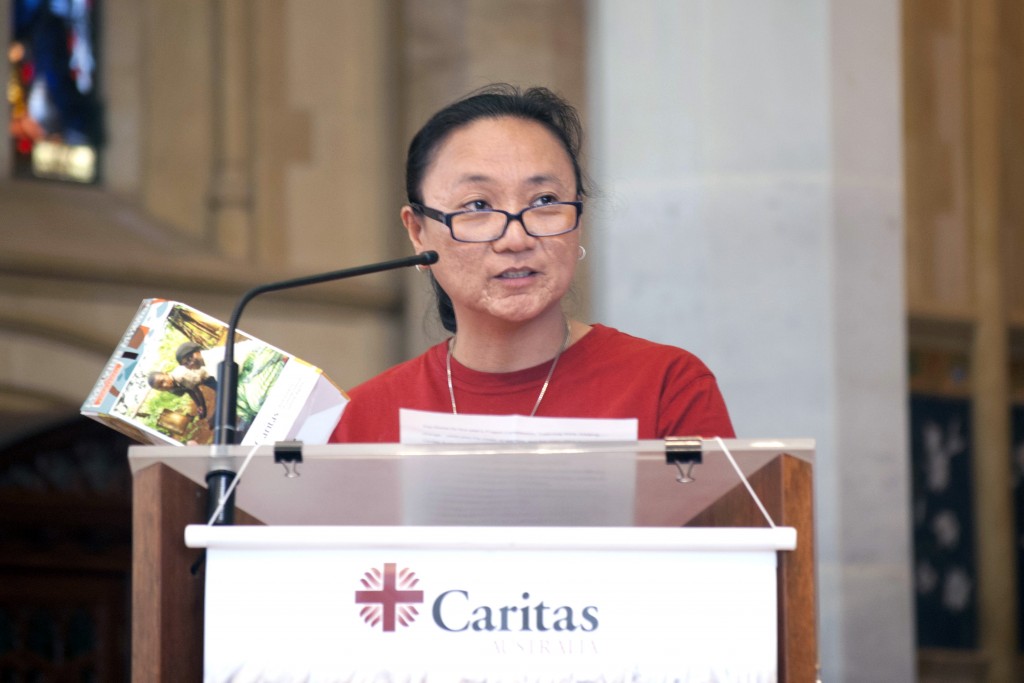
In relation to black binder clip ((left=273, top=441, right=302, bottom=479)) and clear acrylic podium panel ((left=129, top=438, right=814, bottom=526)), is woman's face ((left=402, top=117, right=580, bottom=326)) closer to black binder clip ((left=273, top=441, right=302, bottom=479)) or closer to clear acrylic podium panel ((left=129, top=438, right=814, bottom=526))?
clear acrylic podium panel ((left=129, top=438, right=814, bottom=526))

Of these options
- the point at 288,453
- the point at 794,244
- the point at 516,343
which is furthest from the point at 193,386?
the point at 794,244

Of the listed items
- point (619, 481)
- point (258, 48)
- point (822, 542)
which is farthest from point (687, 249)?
point (258, 48)

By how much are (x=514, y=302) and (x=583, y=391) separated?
0.18 metres

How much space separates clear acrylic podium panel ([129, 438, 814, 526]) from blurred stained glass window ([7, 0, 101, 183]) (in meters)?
4.88

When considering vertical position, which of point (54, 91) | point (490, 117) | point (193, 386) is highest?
point (54, 91)

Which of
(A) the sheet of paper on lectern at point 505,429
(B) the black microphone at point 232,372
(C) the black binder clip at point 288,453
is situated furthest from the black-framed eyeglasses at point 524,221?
(C) the black binder clip at point 288,453

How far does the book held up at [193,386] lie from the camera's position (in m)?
1.88

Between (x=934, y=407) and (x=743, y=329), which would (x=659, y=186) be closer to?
(x=743, y=329)

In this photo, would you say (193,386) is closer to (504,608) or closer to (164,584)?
(164,584)

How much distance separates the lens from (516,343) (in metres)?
2.33

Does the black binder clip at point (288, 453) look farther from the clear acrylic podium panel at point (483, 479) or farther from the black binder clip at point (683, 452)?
the black binder clip at point (683, 452)

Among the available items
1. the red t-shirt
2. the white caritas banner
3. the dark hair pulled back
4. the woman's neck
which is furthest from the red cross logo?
the dark hair pulled back

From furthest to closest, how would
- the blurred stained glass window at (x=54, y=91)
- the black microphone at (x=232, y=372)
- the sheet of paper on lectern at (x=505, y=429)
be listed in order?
the blurred stained glass window at (x=54, y=91) < the black microphone at (x=232, y=372) < the sheet of paper on lectern at (x=505, y=429)

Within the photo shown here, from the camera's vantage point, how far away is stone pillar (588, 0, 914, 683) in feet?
13.1
